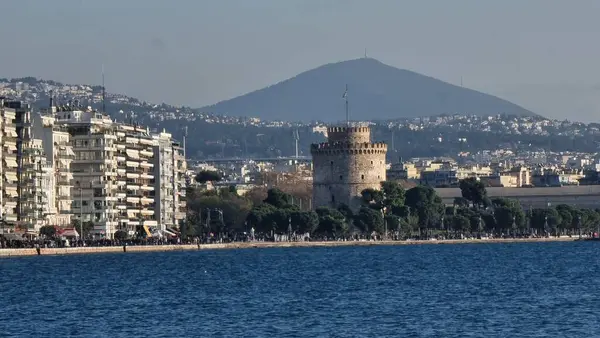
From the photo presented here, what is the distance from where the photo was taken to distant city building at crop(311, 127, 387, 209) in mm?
143375

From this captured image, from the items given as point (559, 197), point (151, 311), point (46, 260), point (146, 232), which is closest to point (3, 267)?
point (46, 260)

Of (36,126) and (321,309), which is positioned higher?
(36,126)

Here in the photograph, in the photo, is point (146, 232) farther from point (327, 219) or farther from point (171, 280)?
point (171, 280)

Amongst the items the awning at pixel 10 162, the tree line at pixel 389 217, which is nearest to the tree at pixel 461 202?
the tree line at pixel 389 217

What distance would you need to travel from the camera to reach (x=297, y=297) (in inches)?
2539

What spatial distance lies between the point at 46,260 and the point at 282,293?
107 ft

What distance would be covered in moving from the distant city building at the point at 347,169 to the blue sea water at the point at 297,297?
139 ft

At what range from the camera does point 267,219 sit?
130m

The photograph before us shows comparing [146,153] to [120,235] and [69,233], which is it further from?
[69,233]

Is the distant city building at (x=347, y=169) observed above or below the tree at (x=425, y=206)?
above

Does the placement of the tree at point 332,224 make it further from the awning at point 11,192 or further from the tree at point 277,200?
the awning at point 11,192

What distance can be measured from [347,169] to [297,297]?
7981 centimetres

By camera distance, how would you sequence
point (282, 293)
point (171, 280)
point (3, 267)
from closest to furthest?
point (282, 293), point (171, 280), point (3, 267)

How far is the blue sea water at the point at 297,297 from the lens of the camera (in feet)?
172
